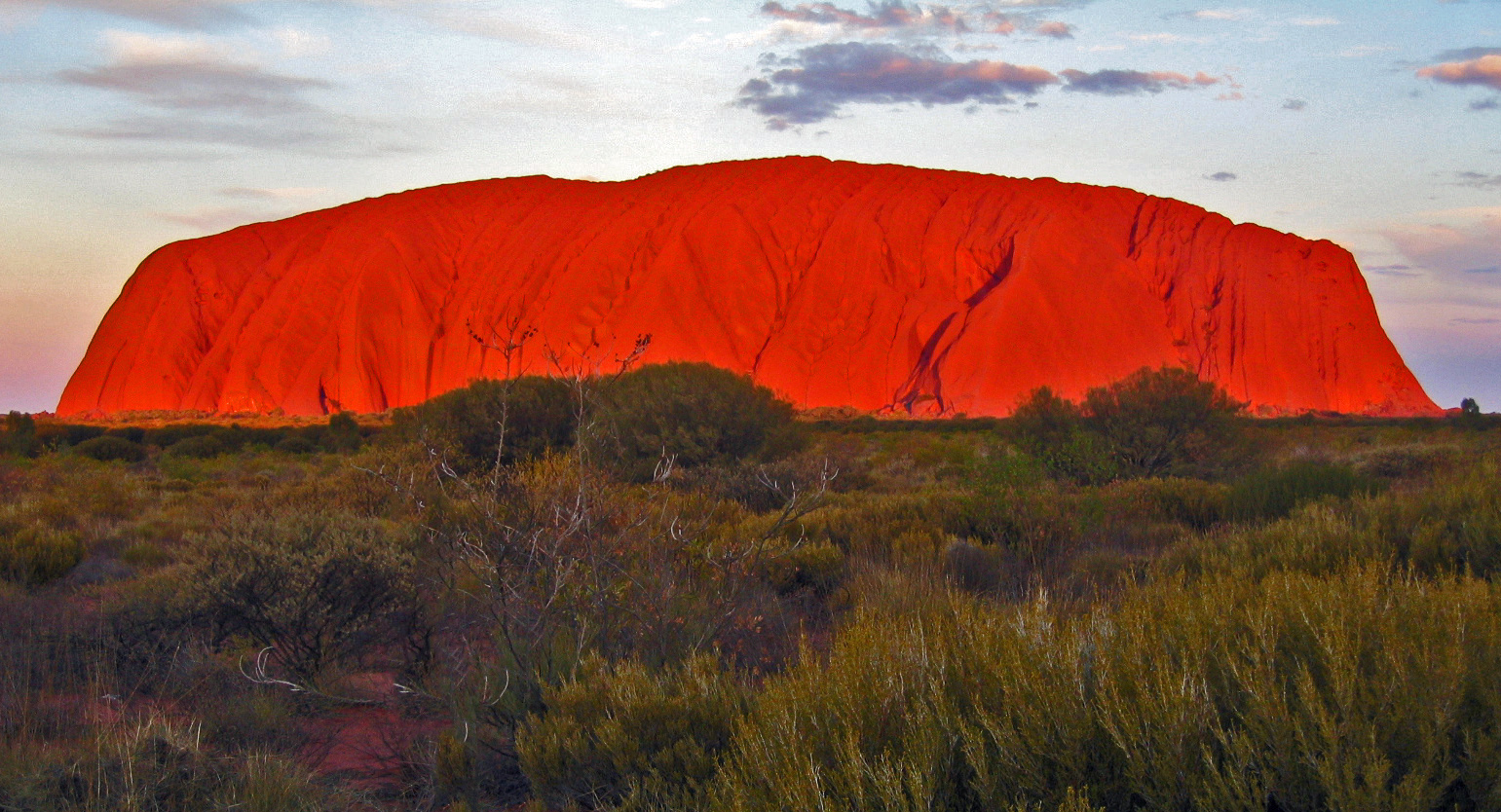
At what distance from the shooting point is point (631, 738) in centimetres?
368

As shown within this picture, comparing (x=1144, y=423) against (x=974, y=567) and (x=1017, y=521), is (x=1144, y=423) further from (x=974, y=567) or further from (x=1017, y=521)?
(x=974, y=567)

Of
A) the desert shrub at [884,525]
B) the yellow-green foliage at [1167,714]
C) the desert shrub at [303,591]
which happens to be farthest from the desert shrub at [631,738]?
the desert shrub at [884,525]

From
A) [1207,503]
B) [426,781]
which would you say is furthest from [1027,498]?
[426,781]

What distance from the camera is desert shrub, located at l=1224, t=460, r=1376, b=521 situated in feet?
32.9

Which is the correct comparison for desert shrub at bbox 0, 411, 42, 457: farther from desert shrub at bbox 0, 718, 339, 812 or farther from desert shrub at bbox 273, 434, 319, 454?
desert shrub at bbox 0, 718, 339, 812

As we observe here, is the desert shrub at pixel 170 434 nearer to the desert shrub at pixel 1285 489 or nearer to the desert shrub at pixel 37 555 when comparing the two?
the desert shrub at pixel 37 555

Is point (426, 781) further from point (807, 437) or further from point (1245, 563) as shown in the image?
point (807, 437)

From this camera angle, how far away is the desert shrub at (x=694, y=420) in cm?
1500

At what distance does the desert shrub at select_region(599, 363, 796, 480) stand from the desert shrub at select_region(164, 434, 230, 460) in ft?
47.8

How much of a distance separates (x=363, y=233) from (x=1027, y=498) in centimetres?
5621

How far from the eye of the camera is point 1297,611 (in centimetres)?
306

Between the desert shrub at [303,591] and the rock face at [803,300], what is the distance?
3951 centimetres

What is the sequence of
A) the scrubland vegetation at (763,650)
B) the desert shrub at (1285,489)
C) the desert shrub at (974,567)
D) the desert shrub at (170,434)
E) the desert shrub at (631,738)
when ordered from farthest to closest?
1. the desert shrub at (170,434)
2. the desert shrub at (1285,489)
3. the desert shrub at (974,567)
4. the desert shrub at (631,738)
5. the scrubland vegetation at (763,650)

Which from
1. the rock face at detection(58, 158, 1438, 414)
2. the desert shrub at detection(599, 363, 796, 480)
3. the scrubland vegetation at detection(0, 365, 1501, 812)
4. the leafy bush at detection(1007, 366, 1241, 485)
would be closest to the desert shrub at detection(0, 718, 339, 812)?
the scrubland vegetation at detection(0, 365, 1501, 812)
